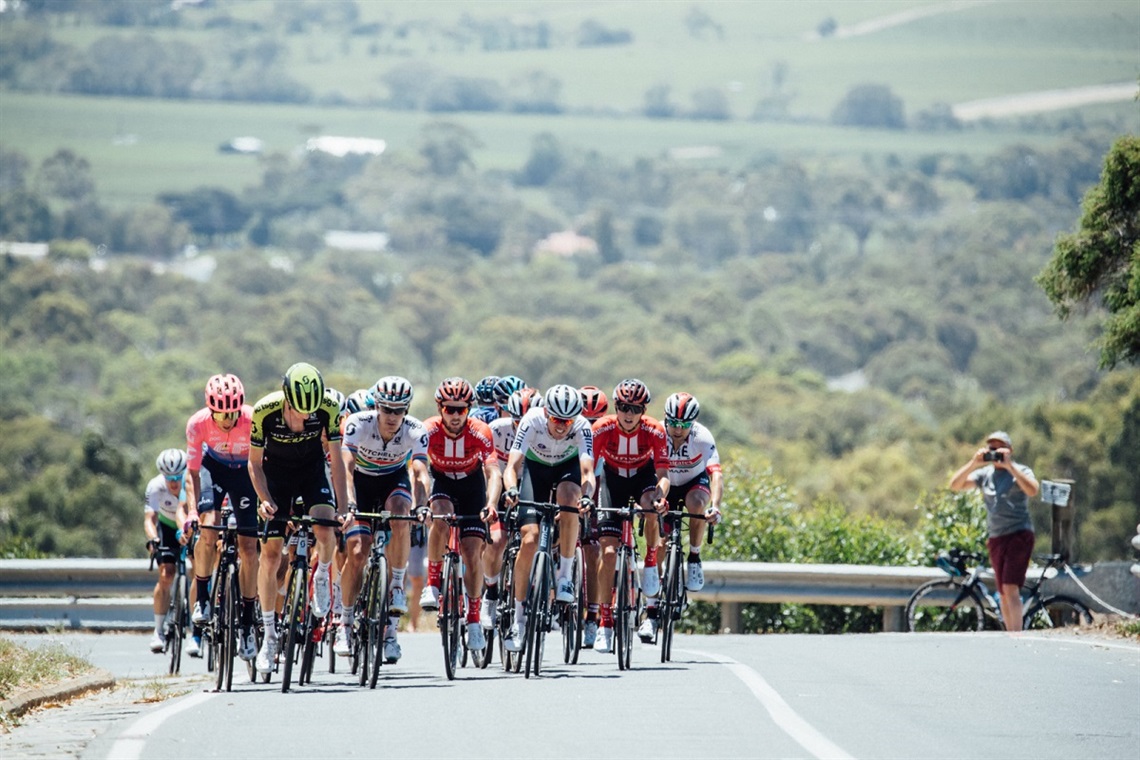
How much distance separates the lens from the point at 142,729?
10.8 m

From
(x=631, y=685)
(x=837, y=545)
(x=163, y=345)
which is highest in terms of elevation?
(x=631, y=685)

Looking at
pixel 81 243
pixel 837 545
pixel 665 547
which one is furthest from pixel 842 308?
pixel 665 547

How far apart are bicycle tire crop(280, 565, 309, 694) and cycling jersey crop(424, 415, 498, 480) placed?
176 cm

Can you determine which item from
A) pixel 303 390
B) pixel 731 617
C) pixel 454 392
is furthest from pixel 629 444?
pixel 731 617

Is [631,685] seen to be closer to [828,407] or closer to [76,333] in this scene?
[828,407]

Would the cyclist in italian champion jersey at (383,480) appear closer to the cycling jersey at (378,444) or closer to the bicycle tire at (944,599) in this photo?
the cycling jersey at (378,444)

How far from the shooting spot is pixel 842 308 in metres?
180

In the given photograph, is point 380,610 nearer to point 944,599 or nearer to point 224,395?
point 224,395

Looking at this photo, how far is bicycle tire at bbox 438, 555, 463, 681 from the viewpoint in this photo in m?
13.9

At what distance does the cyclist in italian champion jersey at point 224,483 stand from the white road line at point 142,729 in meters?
0.91

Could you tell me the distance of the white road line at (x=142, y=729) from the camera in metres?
9.91

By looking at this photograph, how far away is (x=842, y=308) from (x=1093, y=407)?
95756 mm

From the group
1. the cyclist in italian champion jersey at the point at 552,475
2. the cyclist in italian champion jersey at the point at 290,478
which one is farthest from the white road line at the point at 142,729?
the cyclist in italian champion jersey at the point at 552,475

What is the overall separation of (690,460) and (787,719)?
17.2 feet
